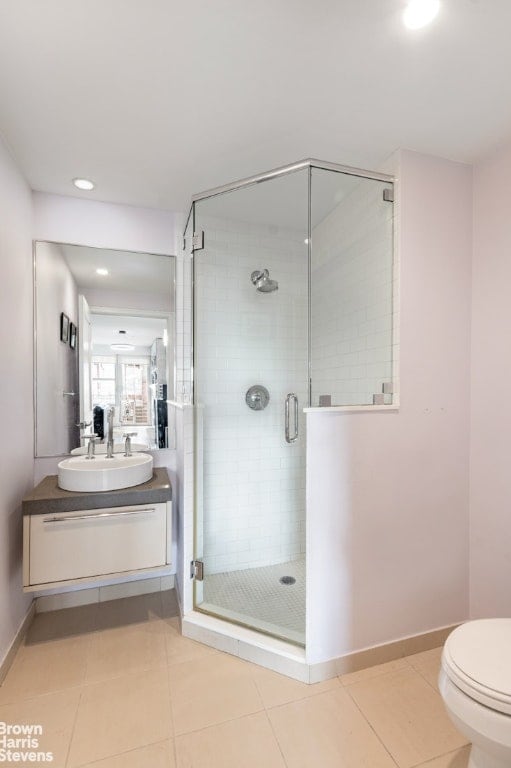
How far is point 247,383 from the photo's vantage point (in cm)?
248

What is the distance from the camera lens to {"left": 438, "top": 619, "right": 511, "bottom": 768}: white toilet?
98cm

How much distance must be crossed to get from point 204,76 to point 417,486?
1.98 m

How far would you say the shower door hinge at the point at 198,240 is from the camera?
2158 millimetres

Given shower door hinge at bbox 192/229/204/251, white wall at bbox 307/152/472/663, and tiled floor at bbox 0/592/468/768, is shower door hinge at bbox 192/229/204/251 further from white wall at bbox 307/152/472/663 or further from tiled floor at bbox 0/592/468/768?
tiled floor at bbox 0/592/468/768

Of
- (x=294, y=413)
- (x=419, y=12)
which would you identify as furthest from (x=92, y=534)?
(x=419, y=12)

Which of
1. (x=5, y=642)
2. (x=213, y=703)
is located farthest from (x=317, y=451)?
(x=5, y=642)

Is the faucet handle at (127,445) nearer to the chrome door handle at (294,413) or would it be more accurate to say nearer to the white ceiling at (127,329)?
the white ceiling at (127,329)

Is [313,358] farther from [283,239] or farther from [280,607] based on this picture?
[280,607]

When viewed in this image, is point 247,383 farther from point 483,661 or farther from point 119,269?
point 483,661

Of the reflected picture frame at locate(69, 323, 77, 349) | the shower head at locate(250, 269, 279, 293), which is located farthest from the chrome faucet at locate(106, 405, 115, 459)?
the shower head at locate(250, 269, 279, 293)

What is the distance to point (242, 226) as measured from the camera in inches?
90.5

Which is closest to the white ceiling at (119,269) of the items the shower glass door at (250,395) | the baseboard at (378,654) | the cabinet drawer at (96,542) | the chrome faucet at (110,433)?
the shower glass door at (250,395)

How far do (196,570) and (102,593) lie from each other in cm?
73

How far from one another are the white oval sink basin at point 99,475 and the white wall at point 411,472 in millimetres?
963
